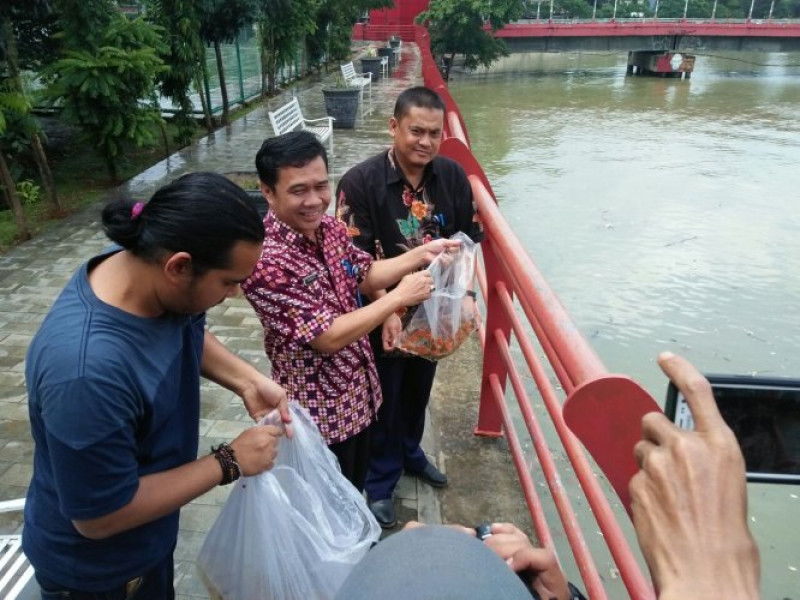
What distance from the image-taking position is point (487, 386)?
2.66 meters

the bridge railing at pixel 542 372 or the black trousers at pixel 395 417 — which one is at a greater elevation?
the bridge railing at pixel 542 372

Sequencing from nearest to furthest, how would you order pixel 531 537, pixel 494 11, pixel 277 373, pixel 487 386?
pixel 277 373, pixel 531 537, pixel 487 386, pixel 494 11

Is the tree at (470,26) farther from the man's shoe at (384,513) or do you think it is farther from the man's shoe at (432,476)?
the man's shoe at (384,513)

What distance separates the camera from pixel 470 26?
910 inches

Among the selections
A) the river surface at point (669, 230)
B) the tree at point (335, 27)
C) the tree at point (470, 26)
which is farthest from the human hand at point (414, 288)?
the tree at point (470, 26)

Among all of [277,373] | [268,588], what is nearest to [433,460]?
[277,373]

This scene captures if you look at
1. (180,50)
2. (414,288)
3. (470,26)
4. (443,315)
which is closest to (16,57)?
(180,50)

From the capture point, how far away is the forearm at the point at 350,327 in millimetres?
1638

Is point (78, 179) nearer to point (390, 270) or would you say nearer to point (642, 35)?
point (390, 270)

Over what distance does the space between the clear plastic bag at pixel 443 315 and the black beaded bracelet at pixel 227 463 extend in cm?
89

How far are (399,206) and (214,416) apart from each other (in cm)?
170

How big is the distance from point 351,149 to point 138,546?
828 cm

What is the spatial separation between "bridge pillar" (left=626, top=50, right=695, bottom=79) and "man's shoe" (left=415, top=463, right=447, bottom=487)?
28.3 meters

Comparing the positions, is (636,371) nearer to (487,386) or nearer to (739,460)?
(487,386)
